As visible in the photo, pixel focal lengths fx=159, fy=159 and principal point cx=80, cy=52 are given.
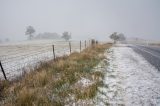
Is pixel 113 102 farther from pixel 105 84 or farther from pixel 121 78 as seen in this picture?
pixel 121 78

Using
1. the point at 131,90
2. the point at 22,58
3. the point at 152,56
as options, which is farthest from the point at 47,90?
the point at 22,58

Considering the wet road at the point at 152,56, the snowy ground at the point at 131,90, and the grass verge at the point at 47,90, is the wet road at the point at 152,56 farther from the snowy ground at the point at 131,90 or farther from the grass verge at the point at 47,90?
the grass verge at the point at 47,90

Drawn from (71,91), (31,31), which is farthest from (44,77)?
(31,31)

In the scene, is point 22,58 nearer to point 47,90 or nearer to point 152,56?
point 47,90

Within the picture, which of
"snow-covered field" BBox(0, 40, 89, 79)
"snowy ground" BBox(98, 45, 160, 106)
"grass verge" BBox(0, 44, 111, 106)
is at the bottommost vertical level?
"snow-covered field" BBox(0, 40, 89, 79)

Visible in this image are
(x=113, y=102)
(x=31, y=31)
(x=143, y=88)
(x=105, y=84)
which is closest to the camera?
(x=113, y=102)

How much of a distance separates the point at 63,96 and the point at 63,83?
1.19m

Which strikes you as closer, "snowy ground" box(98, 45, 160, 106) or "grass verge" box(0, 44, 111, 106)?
"grass verge" box(0, 44, 111, 106)

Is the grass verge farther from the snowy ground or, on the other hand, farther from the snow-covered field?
the snow-covered field

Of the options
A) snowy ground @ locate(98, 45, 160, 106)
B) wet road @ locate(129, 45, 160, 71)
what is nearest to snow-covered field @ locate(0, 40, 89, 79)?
snowy ground @ locate(98, 45, 160, 106)

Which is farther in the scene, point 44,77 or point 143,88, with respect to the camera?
point 44,77

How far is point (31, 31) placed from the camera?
5684 inches

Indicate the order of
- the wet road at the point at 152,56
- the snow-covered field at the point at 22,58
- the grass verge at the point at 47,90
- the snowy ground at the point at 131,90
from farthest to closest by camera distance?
the wet road at the point at 152,56, the snow-covered field at the point at 22,58, the snowy ground at the point at 131,90, the grass verge at the point at 47,90

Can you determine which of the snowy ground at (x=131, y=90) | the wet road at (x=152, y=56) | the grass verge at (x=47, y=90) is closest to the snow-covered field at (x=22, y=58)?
the grass verge at (x=47, y=90)
